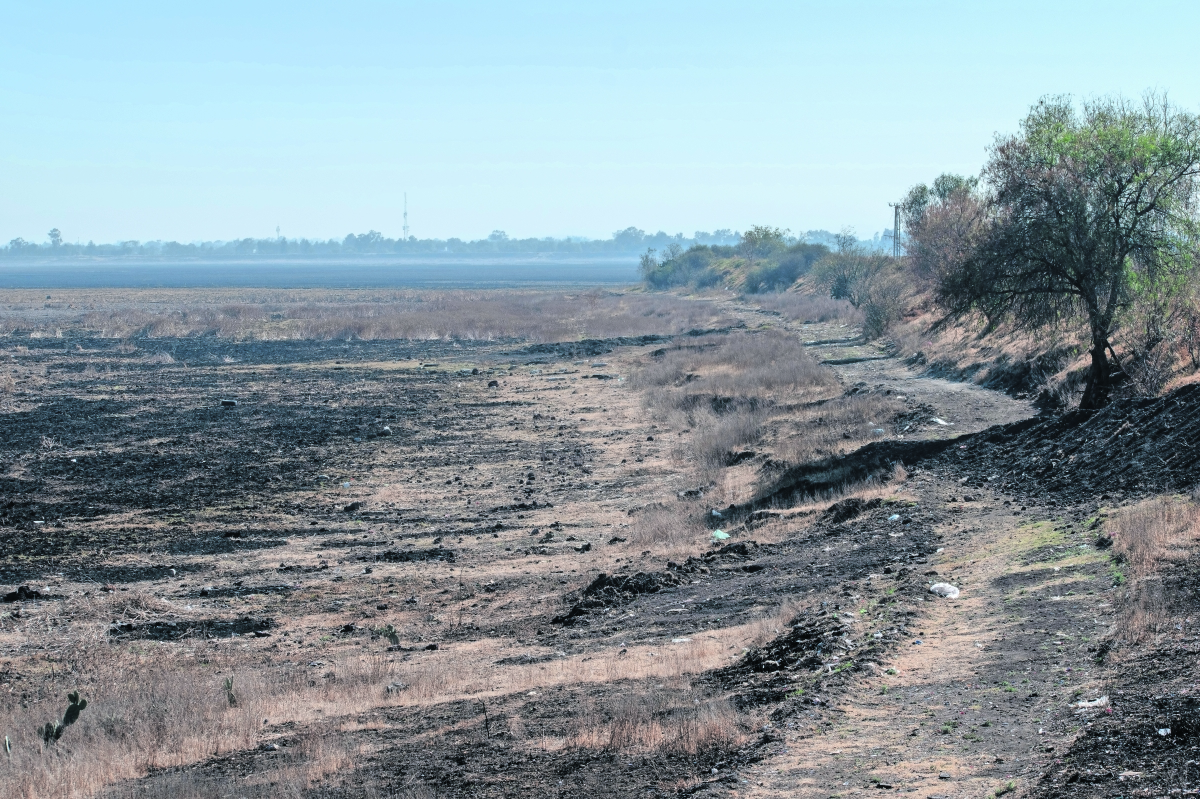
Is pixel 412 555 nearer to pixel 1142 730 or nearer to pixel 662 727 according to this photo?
pixel 662 727

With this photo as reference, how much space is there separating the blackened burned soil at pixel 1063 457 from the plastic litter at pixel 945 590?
354 centimetres

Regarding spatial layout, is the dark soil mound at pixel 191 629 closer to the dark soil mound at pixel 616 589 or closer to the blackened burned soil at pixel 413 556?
the blackened burned soil at pixel 413 556

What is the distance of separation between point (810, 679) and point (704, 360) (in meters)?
31.9

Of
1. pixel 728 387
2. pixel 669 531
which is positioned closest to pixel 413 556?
pixel 669 531

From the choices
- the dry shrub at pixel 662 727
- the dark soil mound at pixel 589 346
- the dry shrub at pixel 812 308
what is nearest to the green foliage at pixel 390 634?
the dry shrub at pixel 662 727

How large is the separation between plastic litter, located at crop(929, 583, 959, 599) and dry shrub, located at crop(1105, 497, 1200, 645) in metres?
1.54

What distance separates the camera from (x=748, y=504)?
17875 mm

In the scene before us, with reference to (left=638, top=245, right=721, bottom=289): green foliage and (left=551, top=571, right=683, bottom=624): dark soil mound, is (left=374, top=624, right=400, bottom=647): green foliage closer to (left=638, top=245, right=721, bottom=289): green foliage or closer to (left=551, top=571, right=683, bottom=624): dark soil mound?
(left=551, top=571, right=683, bottom=624): dark soil mound

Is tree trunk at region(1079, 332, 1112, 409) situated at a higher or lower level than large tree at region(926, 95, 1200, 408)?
lower

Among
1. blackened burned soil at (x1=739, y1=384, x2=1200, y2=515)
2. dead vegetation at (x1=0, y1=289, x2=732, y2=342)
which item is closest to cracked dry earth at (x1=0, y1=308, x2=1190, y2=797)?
blackened burned soil at (x1=739, y1=384, x2=1200, y2=515)

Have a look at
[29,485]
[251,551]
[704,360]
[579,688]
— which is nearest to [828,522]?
[579,688]

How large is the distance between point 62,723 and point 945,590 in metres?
8.09

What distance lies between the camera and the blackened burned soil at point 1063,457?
43.1 ft

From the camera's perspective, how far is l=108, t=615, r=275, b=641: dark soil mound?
1188 cm
